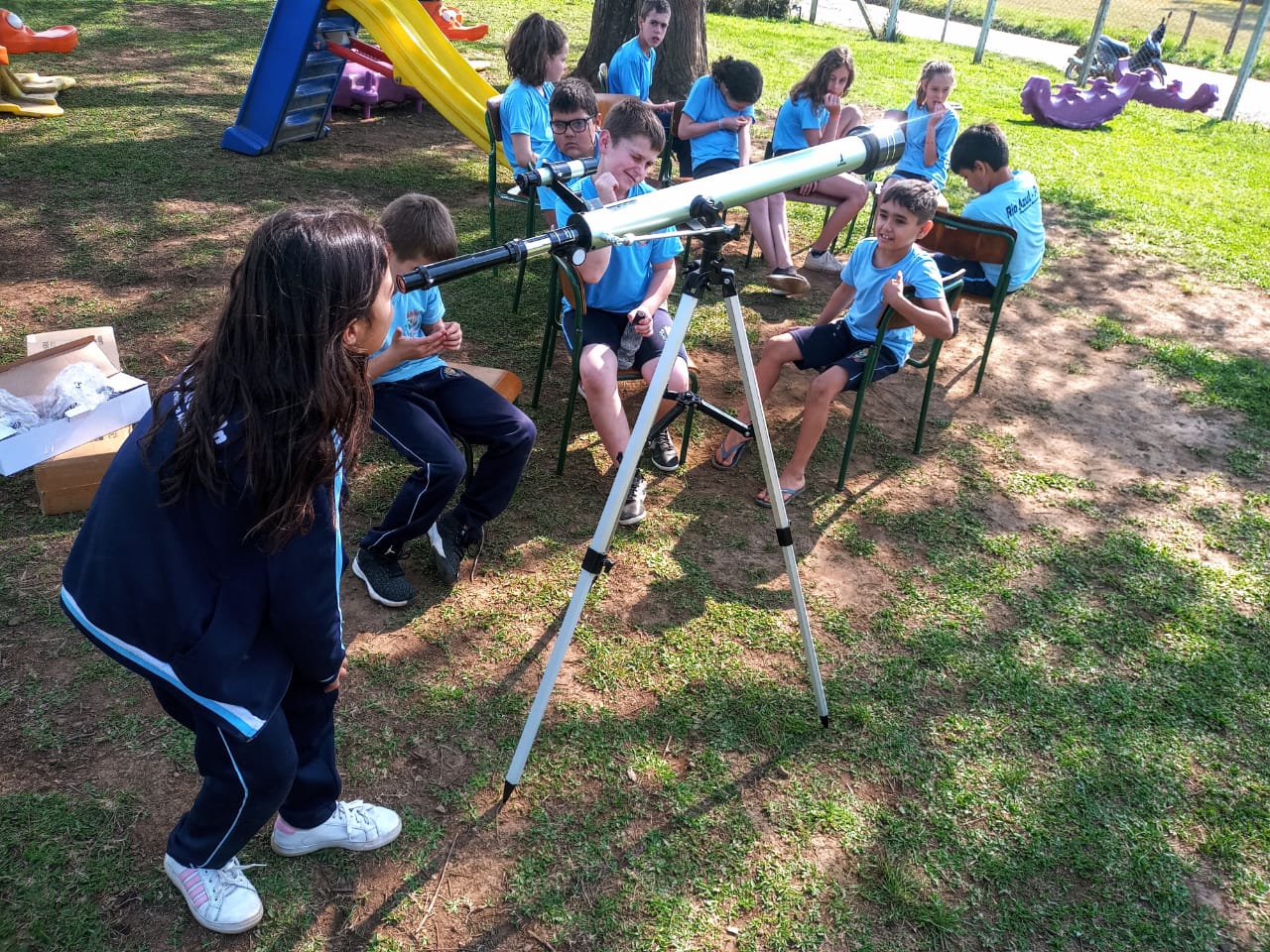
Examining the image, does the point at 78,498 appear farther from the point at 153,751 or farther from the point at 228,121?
the point at 228,121

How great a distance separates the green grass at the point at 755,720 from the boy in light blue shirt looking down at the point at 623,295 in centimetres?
39

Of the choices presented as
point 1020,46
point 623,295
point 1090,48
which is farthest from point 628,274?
point 1020,46

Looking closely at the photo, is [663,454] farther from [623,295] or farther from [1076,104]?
[1076,104]

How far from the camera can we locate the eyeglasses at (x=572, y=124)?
4.76 meters

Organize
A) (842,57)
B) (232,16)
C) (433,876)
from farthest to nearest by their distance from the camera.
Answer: (232,16) < (842,57) < (433,876)

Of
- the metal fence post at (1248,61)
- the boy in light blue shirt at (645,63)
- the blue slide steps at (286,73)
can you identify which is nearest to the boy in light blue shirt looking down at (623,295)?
the boy in light blue shirt at (645,63)

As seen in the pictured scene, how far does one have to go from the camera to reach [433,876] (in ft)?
7.92

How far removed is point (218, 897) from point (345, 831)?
1.09 ft

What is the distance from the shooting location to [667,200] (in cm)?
210

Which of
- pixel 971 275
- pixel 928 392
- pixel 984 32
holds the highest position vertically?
pixel 984 32

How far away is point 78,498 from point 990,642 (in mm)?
3495

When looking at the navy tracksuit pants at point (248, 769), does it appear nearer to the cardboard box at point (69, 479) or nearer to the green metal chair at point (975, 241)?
the cardboard box at point (69, 479)

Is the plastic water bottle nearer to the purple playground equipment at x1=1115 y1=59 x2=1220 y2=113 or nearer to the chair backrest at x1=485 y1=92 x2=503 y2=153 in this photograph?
the chair backrest at x1=485 y1=92 x2=503 y2=153

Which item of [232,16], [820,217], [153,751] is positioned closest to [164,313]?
[153,751]
